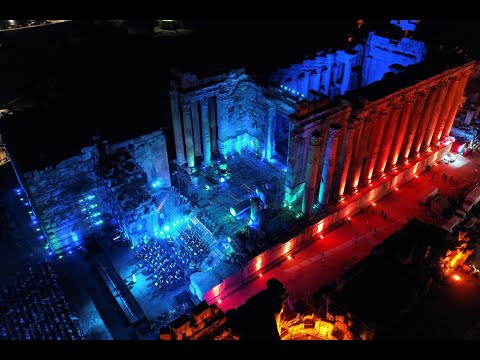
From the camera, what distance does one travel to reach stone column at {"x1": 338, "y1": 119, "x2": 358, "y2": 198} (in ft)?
110

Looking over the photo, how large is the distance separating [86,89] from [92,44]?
15.3 m

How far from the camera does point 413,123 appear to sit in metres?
40.2

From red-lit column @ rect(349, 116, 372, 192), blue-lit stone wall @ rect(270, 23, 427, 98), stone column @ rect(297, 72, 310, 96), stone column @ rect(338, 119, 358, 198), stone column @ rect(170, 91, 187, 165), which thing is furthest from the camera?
stone column @ rect(297, 72, 310, 96)

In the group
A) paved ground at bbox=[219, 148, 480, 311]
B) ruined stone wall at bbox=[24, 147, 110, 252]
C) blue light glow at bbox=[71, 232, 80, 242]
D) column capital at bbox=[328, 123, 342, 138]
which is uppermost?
column capital at bbox=[328, 123, 342, 138]

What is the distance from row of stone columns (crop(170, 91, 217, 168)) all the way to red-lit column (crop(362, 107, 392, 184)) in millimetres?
16156

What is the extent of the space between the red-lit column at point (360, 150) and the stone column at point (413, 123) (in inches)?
265

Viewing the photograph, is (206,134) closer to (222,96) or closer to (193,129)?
(193,129)

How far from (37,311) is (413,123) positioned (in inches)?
1519

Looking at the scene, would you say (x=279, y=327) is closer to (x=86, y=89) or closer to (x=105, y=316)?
(x=105, y=316)

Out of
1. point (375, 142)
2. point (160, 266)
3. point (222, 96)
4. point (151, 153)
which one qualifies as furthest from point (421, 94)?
point (160, 266)

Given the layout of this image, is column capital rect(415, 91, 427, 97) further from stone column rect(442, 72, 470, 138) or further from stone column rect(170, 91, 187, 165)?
stone column rect(170, 91, 187, 165)

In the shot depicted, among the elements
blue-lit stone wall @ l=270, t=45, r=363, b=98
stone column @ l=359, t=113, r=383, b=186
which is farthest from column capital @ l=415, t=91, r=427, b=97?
blue-lit stone wall @ l=270, t=45, r=363, b=98

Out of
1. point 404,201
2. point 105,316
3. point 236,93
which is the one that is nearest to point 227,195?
point 236,93

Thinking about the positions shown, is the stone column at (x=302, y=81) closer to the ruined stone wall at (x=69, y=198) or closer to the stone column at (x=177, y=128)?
the stone column at (x=177, y=128)
